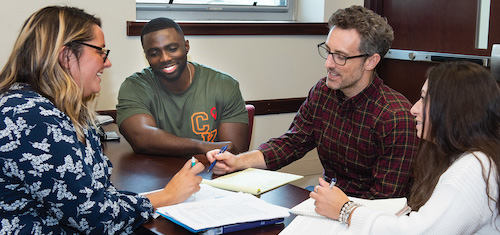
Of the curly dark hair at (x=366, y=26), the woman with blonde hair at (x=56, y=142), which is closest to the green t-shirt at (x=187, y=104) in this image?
the curly dark hair at (x=366, y=26)

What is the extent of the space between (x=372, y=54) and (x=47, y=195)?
1353 millimetres

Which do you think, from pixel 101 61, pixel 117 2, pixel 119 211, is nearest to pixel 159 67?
pixel 117 2

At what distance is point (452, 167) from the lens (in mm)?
1381

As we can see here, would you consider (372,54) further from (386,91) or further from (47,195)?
(47,195)

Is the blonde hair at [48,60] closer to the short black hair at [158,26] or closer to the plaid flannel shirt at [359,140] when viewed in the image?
the plaid flannel shirt at [359,140]

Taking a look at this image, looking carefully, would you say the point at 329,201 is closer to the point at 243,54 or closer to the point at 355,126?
the point at 355,126

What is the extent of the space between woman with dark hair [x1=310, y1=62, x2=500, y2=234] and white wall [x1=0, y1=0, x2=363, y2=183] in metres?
2.04

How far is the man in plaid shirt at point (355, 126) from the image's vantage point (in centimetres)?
196

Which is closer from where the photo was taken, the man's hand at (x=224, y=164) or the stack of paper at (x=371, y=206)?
the stack of paper at (x=371, y=206)

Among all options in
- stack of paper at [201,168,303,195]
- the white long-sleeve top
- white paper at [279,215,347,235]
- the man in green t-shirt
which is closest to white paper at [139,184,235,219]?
stack of paper at [201,168,303,195]

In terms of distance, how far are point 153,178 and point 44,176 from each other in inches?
26.1

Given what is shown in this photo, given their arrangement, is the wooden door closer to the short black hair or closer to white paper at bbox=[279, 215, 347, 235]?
the short black hair

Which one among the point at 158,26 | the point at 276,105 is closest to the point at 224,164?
the point at 158,26

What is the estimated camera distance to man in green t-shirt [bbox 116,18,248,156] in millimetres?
2594
